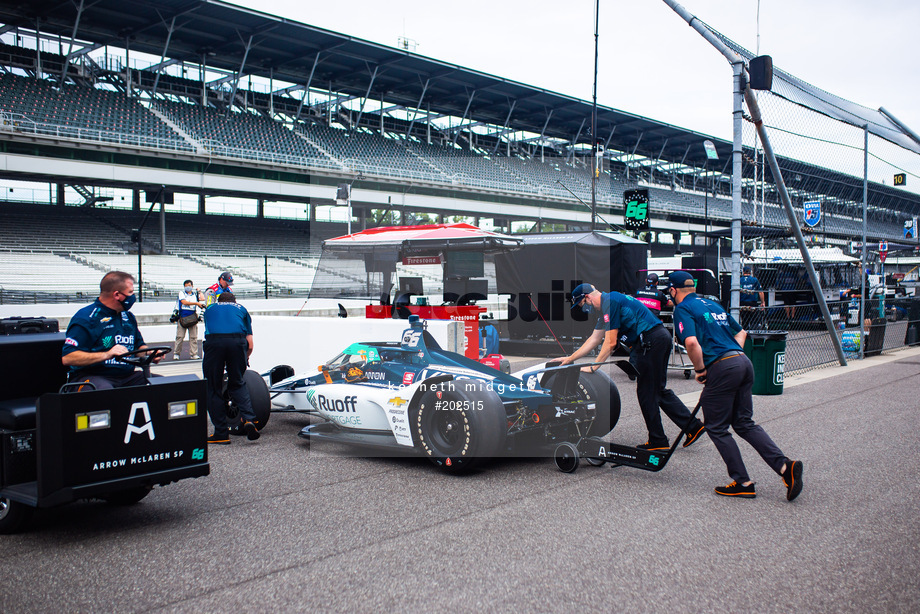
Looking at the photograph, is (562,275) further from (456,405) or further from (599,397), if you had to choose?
(456,405)

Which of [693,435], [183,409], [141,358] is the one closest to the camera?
[183,409]

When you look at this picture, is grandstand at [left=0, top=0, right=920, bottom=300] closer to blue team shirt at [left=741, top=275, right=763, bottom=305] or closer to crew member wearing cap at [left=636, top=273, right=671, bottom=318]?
blue team shirt at [left=741, top=275, right=763, bottom=305]

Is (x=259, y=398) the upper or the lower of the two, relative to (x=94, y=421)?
lower

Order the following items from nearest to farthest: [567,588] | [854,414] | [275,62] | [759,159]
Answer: [567,588] < [854,414] < [759,159] < [275,62]

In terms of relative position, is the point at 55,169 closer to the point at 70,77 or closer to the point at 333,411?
the point at 70,77

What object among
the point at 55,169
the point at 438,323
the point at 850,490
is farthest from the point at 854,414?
the point at 55,169

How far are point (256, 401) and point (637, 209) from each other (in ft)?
33.6

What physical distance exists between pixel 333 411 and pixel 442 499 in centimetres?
202

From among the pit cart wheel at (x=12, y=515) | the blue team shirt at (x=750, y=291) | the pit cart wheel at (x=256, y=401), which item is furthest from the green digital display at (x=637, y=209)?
the pit cart wheel at (x=12, y=515)

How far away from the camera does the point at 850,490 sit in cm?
549

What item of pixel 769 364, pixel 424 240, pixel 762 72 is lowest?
pixel 769 364

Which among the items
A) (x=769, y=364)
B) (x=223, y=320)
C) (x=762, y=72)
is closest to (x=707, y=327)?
(x=223, y=320)

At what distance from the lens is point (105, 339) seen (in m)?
5.14

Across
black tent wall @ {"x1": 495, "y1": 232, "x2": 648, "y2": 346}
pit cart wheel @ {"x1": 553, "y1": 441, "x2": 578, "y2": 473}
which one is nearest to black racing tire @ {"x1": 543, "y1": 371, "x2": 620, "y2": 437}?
pit cart wheel @ {"x1": 553, "y1": 441, "x2": 578, "y2": 473}
